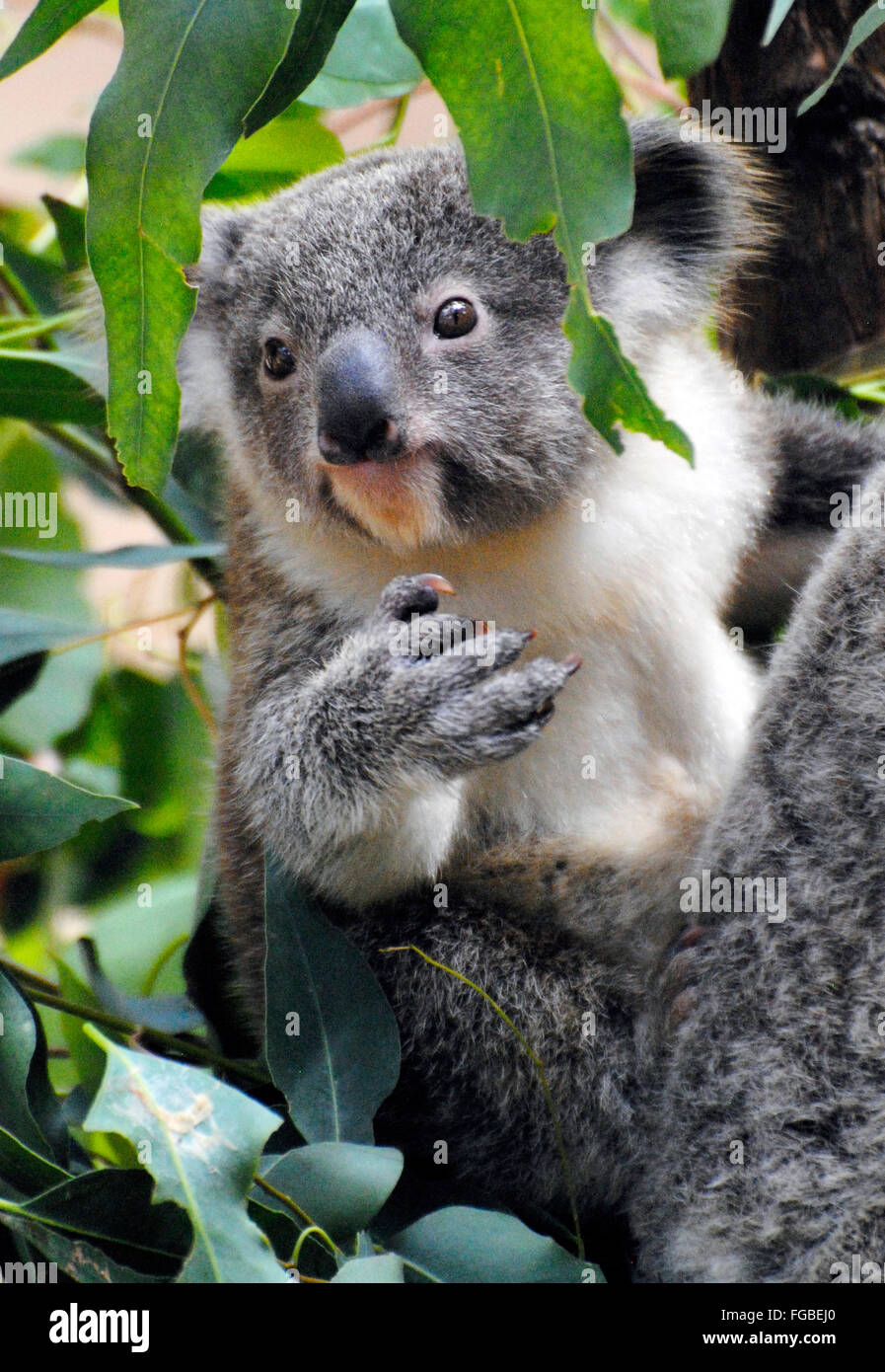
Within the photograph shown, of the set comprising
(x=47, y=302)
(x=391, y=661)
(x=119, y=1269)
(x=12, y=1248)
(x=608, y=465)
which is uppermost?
(x=47, y=302)

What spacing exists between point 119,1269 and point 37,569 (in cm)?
182

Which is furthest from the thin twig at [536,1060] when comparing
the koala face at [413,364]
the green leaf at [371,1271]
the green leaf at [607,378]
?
the green leaf at [607,378]

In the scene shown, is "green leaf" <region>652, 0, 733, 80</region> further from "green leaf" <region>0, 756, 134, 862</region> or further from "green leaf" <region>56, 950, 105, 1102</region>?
"green leaf" <region>56, 950, 105, 1102</region>

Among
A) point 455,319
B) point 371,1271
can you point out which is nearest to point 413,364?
point 455,319

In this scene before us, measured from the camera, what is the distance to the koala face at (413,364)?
1.94 m

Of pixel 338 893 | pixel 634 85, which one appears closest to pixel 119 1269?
pixel 338 893

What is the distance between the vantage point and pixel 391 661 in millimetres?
1889

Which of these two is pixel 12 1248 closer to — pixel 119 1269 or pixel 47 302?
pixel 119 1269

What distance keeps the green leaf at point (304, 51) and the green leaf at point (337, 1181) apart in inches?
44.9

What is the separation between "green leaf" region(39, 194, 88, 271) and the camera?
256 centimetres

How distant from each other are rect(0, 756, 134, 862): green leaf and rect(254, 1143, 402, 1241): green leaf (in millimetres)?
521

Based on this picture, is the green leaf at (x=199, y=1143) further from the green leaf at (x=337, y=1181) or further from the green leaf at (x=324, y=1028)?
the green leaf at (x=324, y=1028)

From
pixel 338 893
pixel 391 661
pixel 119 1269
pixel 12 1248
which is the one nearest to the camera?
pixel 119 1269

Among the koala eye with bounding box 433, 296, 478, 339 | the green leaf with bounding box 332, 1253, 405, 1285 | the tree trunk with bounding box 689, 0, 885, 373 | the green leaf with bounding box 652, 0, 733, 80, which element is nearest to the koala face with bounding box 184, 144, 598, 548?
the koala eye with bounding box 433, 296, 478, 339
